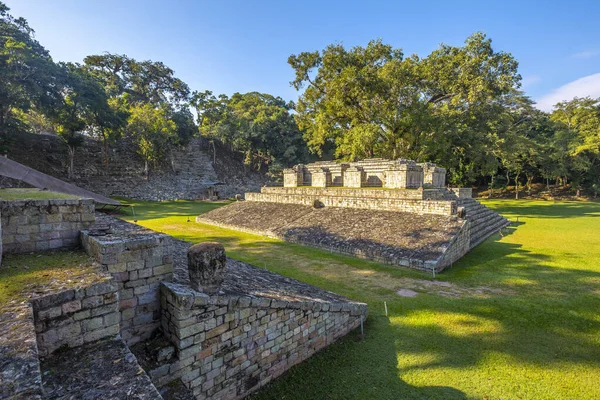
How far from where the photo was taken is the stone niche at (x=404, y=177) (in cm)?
1595

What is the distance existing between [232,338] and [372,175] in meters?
16.5

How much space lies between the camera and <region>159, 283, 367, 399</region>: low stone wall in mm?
3672

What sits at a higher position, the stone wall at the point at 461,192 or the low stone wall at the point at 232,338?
the stone wall at the point at 461,192

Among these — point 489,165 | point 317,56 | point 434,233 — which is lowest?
point 434,233

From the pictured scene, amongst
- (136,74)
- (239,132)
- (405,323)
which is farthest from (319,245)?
(136,74)

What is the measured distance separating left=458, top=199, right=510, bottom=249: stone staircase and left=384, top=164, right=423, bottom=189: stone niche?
263 cm

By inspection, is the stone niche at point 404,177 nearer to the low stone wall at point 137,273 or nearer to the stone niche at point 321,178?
the stone niche at point 321,178

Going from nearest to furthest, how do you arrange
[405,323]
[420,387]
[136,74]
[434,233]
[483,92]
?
1. [420,387]
2. [405,323]
3. [434,233]
4. [483,92]
5. [136,74]

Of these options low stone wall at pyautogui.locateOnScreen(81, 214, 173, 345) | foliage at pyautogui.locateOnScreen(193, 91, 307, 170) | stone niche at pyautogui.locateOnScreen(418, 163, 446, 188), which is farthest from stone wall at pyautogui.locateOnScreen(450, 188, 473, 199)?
foliage at pyautogui.locateOnScreen(193, 91, 307, 170)

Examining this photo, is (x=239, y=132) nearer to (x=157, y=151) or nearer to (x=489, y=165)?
(x=157, y=151)

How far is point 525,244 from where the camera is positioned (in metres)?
12.6

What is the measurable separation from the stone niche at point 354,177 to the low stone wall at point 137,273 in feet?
52.4

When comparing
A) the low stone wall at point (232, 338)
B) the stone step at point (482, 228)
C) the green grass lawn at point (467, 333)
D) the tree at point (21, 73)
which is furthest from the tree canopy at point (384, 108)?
the low stone wall at point (232, 338)

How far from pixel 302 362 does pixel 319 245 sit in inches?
299
